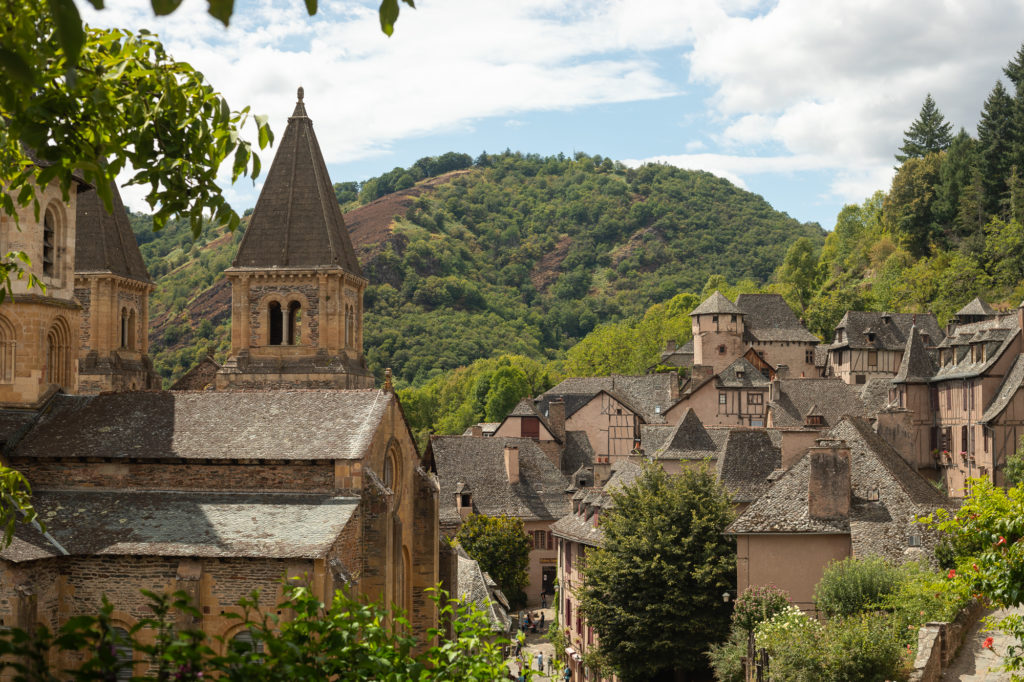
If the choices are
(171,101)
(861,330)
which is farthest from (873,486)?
(861,330)

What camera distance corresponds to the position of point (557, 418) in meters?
78.9

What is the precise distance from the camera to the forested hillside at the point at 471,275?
110m

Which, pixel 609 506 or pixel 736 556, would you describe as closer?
pixel 736 556

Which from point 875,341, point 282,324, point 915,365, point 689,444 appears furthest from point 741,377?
point 282,324

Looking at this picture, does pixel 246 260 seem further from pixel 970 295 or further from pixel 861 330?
A: pixel 970 295

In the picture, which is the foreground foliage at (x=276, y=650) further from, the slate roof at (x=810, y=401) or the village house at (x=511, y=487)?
the slate roof at (x=810, y=401)

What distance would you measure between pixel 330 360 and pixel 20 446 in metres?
12.6

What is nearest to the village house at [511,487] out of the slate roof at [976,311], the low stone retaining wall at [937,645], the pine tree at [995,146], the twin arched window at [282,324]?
the twin arched window at [282,324]

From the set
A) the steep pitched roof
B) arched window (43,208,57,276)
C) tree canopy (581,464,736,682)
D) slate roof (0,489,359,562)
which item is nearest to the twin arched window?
the steep pitched roof

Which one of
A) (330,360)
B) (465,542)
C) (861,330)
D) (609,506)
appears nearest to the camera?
(330,360)

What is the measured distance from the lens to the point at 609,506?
4634 centimetres

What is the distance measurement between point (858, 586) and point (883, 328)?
54.4 meters

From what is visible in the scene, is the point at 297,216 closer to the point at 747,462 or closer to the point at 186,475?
the point at 186,475

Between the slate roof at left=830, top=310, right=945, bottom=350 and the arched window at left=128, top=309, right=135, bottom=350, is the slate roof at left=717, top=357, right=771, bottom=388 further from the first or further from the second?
the arched window at left=128, top=309, right=135, bottom=350
